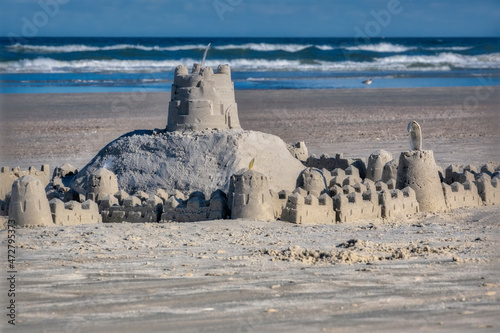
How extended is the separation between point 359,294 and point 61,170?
6.43 metres

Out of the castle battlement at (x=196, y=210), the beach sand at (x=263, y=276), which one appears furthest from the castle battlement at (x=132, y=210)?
the beach sand at (x=263, y=276)

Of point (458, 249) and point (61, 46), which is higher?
point (61, 46)

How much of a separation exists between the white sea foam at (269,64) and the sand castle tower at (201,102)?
3040cm

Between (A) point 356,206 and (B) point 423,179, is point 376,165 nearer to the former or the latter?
(B) point 423,179

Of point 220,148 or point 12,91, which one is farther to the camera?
point 12,91

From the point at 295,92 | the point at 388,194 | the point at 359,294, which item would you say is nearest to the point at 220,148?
the point at 388,194

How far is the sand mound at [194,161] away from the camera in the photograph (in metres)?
10.5

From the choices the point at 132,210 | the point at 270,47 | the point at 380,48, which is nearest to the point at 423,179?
the point at 132,210

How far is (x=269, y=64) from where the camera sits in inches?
1849

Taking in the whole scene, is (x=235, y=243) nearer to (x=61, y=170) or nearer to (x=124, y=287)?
(x=124, y=287)

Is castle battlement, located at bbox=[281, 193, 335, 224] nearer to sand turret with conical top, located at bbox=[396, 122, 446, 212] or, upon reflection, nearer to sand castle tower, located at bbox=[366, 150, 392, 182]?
sand turret with conical top, located at bbox=[396, 122, 446, 212]

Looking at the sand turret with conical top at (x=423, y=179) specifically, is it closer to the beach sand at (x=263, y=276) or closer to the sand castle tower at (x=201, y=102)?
the beach sand at (x=263, y=276)

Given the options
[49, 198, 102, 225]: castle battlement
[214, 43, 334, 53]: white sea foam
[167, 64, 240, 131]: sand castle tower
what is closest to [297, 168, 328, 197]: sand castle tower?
[167, 64, 240, 131]: sand castle tower

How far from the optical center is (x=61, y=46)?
2087 inches
